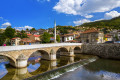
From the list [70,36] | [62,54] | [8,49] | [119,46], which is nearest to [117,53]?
[119,46]

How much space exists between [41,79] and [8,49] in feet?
25.1

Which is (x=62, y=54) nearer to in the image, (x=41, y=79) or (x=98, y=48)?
(x=98, y=48)

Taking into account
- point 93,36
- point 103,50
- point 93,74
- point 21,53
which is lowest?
point 93,74

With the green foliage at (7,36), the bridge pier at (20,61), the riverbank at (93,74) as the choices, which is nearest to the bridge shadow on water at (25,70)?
the bridge pier at (20,61)

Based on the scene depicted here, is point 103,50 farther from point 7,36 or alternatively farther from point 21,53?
point 7,36

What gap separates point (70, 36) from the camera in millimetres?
61219

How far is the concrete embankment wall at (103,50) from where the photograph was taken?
1112 inches

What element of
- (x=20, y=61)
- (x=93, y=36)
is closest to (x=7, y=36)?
(x=20, y=61)

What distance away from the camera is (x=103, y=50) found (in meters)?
31.2

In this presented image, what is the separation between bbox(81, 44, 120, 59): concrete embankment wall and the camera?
2825cm

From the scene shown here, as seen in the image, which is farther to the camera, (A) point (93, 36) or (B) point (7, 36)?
(B) point (7, 36)

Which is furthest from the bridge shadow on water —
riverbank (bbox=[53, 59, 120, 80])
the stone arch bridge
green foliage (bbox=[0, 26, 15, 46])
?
green foliage (bbox=[0, 26, 15, 46])

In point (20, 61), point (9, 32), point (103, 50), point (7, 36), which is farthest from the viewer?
point (7, 36)

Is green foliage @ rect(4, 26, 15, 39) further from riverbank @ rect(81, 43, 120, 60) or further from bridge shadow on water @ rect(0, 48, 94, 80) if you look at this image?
riverbank @ rect(81, 43, 120, 60)
